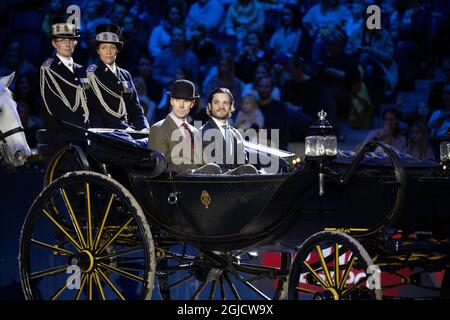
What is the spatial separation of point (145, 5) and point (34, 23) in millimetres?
1122

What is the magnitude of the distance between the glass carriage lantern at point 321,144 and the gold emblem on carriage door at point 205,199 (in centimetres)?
81

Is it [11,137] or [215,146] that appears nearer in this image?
[215,146]

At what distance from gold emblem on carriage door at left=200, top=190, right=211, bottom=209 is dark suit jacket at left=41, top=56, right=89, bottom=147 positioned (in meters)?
1.10

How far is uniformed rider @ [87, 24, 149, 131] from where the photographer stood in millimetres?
6559

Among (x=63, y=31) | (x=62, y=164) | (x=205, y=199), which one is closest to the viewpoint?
(x=205, y=199)

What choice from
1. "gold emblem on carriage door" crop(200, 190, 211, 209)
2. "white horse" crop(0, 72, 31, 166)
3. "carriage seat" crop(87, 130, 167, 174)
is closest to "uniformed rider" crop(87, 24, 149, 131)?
"white horse" crop(0, 72, 31, 166)

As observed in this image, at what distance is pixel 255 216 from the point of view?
204 inches

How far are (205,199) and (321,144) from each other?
0.92 metres

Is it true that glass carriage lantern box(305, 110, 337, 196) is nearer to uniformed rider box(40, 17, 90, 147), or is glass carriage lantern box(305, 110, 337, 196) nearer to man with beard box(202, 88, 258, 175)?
man with beard box(202, 88, 258, 175)

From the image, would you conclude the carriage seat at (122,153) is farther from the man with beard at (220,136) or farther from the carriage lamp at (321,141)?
the carriage lamp at (321,141)

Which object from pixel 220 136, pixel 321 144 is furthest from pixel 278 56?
pixel 321 144

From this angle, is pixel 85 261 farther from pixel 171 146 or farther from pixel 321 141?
pixel 321 141

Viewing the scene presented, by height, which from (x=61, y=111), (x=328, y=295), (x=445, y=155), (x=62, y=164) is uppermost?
(x=61, y=111)

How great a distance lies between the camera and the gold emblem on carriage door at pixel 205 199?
5.37 meters
